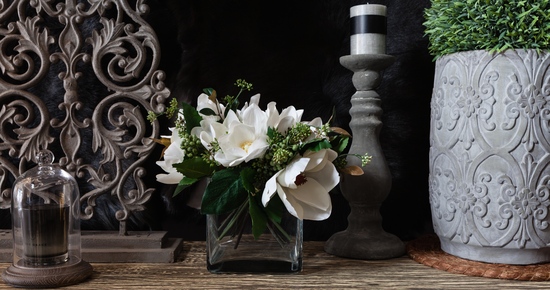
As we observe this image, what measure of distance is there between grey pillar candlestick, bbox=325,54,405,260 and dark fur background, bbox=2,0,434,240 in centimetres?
13

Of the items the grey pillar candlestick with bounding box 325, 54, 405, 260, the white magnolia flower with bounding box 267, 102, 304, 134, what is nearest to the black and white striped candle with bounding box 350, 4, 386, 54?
the grey pillar candlestick with bounding box 325, 54, 405, 260

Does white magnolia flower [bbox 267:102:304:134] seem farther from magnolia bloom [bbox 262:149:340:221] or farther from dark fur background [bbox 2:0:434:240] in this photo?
dark fur background [bbox 2:0:434:240]

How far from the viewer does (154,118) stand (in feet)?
3.08

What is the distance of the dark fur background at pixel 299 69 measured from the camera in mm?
1140

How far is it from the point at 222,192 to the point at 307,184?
0.13 meters

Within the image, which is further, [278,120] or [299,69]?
[299,69]

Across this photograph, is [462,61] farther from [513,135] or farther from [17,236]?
[17,236]

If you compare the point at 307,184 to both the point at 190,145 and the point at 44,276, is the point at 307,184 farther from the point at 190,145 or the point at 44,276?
the point at 44,276

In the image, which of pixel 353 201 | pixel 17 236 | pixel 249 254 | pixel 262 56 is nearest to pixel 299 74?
pixel 262 56

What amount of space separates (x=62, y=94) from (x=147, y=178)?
0.23m

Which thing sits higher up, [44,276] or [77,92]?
[77,92]

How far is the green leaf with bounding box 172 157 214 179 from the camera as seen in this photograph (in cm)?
85

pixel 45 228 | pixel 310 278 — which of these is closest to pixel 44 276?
pixel 45 228

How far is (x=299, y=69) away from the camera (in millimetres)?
1153
